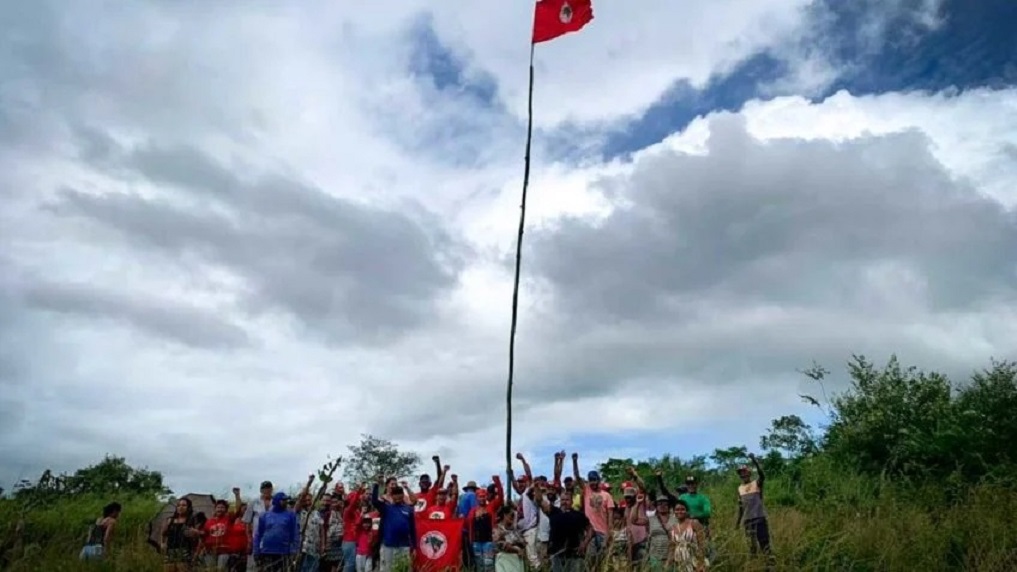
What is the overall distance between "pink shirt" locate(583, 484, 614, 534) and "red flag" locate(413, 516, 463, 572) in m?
2.22

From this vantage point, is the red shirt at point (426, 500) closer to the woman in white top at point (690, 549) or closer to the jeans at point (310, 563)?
the jeans at point (310, 563)

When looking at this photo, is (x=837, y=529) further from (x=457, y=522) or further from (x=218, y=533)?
(x=218, y=533)

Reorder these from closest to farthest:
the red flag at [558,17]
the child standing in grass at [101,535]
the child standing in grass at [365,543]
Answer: the child standing in grass at [101,535] → the child standing in grass at [365,543] → the red flag at [558,17]

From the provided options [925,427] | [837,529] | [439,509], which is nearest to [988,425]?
[925,427]

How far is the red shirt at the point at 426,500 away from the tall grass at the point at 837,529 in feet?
14.0

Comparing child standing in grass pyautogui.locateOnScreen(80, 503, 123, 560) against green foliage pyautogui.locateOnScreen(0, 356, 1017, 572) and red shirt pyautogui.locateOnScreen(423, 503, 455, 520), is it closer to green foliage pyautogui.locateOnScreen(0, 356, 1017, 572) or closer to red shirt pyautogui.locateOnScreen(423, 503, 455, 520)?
green foliage pyautogui.locateOnScreen(0, 356, 1017, 572)

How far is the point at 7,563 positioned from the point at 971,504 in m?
18.9

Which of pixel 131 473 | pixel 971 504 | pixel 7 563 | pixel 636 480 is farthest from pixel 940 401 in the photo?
pixel 131 473

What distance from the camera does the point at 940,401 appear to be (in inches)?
1029

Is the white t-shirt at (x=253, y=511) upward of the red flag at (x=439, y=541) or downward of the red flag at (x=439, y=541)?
upward

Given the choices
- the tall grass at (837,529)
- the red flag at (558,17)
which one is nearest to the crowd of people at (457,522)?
the tall grass at (837,529)

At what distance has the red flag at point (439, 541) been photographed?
13090mm

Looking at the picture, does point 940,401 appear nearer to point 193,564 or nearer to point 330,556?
point 330,556

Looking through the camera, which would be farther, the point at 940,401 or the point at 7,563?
the point at 940,401
